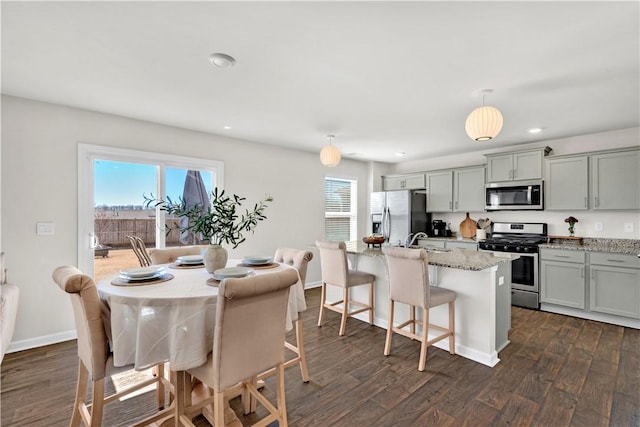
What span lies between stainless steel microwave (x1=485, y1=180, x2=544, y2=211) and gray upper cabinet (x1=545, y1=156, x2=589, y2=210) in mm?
115

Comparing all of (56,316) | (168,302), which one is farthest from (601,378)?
(56,316)

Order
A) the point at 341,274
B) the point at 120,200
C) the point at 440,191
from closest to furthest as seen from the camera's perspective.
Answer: the point at 341,274, the point at 120,200, the point at 440,191

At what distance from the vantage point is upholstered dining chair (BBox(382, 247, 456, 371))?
98.7 inches

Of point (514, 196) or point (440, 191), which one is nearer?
point (514, 196)

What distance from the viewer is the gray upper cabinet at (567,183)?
13.0 feet

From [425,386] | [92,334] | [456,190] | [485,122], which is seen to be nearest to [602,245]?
[456,190]

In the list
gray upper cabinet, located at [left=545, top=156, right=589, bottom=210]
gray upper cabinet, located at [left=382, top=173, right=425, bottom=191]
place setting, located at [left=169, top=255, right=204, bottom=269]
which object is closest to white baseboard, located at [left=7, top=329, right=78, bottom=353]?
place setting, located at [left=169, top=255, right=204, bottom=269]

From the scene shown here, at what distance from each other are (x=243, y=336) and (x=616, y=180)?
4778 mm

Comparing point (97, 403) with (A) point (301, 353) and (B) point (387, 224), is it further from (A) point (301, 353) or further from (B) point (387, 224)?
(B) point (387, 224)

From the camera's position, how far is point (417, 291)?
2561 mm

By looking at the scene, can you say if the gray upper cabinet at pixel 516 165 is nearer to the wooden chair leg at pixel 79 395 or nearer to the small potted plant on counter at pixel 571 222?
the small potted plant on counter at pixel 571 222

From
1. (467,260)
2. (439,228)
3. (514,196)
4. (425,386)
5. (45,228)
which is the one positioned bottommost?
(425,386)

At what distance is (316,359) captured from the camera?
2709 mm

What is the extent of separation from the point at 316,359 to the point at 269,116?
2.59 meters
